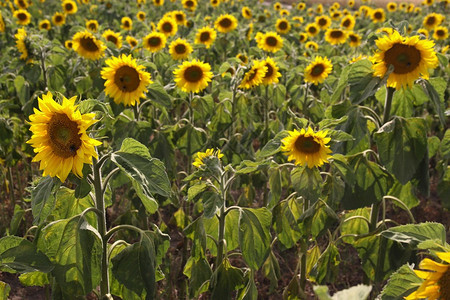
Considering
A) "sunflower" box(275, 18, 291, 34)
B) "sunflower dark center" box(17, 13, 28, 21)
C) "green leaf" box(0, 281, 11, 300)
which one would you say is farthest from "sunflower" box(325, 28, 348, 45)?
"green leaf" box(0, 281, 11, 300)

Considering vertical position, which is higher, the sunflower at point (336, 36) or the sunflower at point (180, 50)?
the sunflower at point (336, 36)

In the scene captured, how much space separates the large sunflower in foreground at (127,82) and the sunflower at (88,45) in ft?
5.26

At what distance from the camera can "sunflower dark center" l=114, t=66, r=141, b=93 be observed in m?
3.00

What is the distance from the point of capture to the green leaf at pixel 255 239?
224 cm

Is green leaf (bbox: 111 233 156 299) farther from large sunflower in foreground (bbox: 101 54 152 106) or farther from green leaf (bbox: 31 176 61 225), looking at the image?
large sunflower in foreground (bbox: 101 54 152 106)

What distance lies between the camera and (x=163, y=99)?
308 cm

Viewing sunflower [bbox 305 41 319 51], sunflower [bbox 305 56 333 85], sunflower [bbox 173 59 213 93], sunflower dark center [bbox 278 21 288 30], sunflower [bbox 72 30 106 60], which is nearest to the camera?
Answer: sunflower [bbox 173 59 213 93]

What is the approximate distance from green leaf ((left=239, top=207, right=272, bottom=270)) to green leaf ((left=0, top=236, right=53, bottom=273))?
0.89 meters

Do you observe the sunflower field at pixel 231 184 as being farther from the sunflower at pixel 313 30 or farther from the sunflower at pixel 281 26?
the sunflower at pixel 313 30

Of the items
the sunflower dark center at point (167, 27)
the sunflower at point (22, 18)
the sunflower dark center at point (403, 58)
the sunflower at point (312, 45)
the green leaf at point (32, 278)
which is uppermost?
the sunflower at point (22, 18)

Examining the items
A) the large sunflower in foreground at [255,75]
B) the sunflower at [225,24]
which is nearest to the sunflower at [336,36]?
the sunflower at [225,24]

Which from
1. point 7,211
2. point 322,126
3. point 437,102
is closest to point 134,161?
point 322,126

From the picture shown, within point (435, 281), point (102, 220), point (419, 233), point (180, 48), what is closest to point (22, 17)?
point (180, 48)

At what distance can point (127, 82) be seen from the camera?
9.87 ft
